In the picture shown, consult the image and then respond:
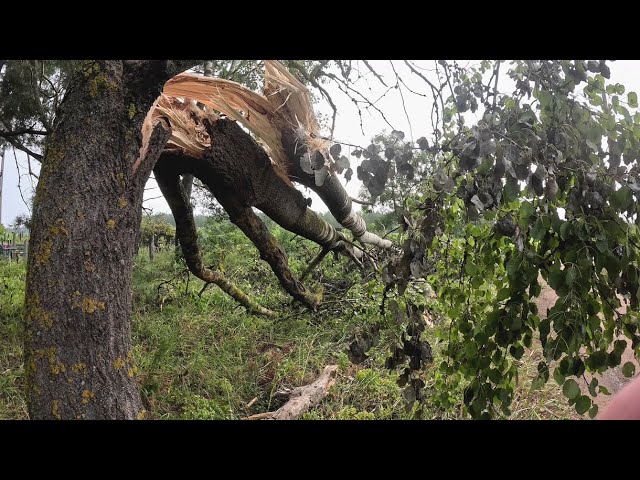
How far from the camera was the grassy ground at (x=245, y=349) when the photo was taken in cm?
216

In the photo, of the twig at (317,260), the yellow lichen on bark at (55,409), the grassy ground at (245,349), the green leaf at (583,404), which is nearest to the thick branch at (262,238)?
the twig at (317,260)

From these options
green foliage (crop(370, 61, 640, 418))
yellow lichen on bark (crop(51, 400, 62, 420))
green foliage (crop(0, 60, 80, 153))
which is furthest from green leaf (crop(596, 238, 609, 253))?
green foliage (crop(0, 60, 80, 153))

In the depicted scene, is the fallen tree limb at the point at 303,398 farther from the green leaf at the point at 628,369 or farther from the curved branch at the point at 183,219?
the green leaf at the point at 628,369

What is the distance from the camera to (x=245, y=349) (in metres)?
2.73

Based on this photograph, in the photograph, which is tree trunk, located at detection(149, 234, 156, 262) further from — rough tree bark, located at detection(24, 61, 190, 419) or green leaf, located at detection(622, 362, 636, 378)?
green leaf, located at detection(622, 362, 636, 378)

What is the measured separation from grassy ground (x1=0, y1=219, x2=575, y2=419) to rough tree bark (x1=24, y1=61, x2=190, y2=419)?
3.37 ft

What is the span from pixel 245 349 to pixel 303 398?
2.27 feet

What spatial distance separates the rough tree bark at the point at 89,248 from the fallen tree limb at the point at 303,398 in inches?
48.0

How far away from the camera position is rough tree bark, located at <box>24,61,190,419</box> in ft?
2.74
